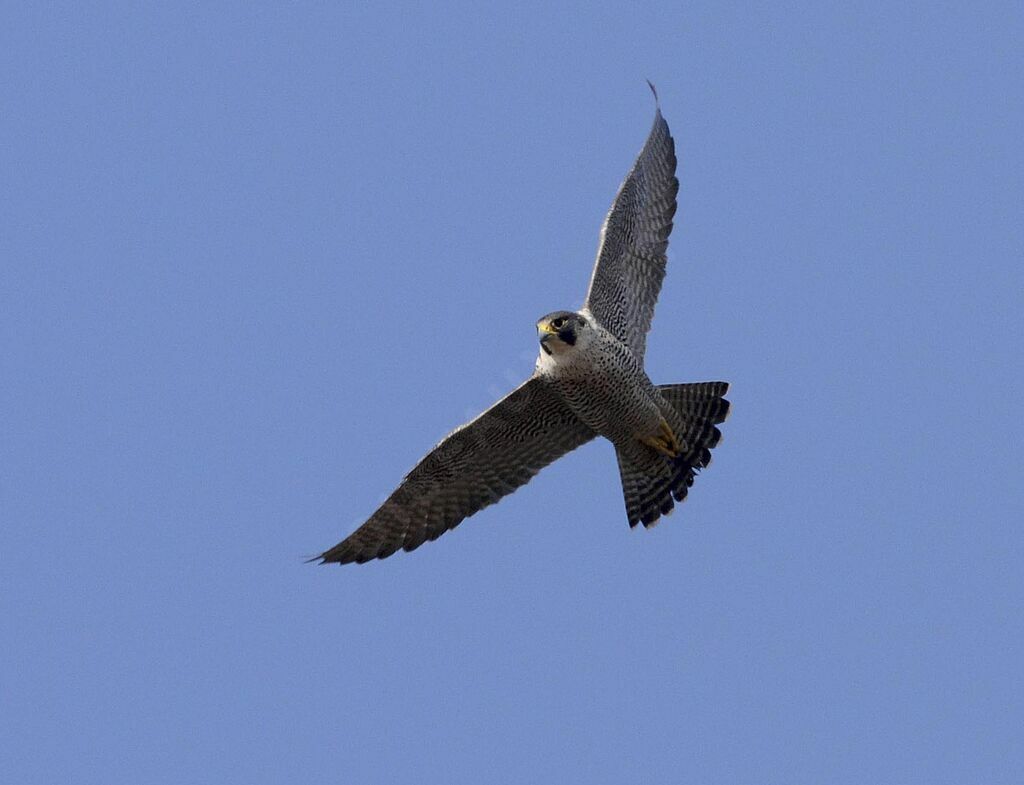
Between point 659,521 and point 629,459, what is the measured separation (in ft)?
2.03

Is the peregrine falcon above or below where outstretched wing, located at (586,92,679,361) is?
below

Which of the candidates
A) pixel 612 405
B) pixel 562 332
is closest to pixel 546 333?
pixel 562 332

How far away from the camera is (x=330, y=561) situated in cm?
1569

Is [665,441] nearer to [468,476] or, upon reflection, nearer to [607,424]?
[607,424]

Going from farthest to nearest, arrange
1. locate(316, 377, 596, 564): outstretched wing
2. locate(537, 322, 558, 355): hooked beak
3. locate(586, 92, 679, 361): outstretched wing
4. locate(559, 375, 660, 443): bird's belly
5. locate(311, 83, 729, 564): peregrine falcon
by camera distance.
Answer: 1. locate(586, 92, 679, 361): outstretched wing
2. locate(316, 377, 596, 564): outstretched wing
3. locate(311, 83, 729, 564): peregrine falcon
4. locate(559, 375, 660, 443): bird's belly
5. locate(537, 322, 558, 355): hooked beak

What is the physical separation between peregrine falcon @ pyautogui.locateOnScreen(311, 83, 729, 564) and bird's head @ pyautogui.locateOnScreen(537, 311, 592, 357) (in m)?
0.18

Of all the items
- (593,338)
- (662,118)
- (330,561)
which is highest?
(662,118)

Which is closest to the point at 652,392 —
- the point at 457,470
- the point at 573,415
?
the point at 573,415

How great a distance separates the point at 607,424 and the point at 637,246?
5.64 feet

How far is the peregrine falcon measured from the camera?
15.3 m

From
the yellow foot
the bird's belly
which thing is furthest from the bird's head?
the yellow foot

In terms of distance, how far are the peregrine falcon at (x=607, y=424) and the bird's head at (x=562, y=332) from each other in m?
0.18

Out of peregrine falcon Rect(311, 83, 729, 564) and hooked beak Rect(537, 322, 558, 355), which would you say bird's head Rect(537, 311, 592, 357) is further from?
peregrine falcon Rect(311, 83, 729, 564)

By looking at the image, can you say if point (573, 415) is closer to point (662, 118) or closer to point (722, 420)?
point (722, 420)
